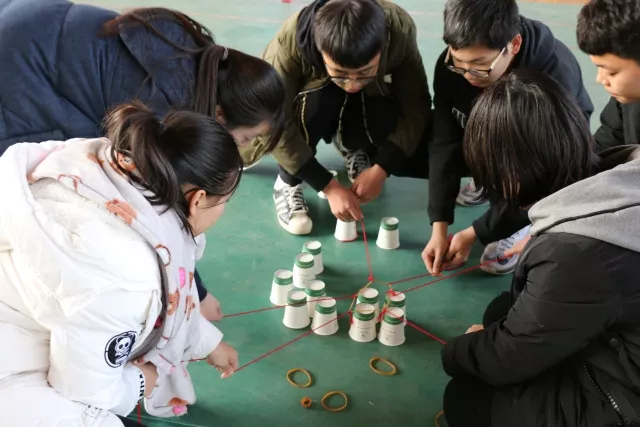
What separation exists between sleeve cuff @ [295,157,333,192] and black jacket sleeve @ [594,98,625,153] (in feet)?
2.60

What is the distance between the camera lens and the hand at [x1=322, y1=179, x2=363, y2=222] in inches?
75.1

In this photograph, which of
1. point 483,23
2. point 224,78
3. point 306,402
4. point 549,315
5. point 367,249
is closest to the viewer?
point 549,315

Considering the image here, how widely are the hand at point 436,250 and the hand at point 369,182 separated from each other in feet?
0.86

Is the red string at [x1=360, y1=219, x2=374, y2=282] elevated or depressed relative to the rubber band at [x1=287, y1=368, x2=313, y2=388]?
elevated

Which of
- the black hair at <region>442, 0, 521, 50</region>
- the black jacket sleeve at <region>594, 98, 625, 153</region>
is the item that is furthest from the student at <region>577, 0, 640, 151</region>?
the black jacket sleeve at <region>594, 98, 625, 153</region>

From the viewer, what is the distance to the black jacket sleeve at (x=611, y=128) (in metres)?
1.75

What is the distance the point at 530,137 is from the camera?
41.4 inches

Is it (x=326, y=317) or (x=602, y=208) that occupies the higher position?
(x=602, y=208)

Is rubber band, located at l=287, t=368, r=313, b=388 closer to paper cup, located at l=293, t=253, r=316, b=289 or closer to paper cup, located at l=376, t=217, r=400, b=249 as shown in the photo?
paper cup, located at l=293, t=253, r=316, b=289

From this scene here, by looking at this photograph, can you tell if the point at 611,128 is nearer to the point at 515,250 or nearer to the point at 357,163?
the point at 515,250

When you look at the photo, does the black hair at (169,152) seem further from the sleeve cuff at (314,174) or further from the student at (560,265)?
the sleeve cuff at (314,174)

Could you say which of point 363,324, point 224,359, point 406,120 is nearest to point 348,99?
point 406,120

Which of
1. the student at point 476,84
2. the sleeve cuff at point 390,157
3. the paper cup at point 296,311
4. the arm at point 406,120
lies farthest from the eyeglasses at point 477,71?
the paper cup at point 296,311

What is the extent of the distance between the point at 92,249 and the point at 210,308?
2.20 ft
